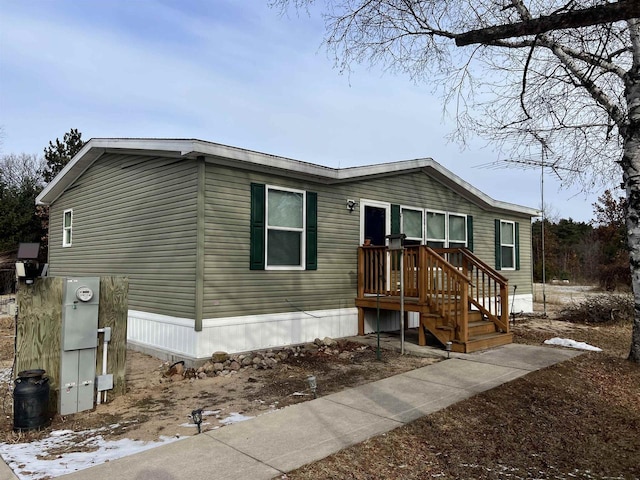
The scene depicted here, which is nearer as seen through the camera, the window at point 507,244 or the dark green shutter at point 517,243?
the window at point 507,244

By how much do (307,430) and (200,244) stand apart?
340 cm

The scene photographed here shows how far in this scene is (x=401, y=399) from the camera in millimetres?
4652

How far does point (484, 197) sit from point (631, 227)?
5.09 m

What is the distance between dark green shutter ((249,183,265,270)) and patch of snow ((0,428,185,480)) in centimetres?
343

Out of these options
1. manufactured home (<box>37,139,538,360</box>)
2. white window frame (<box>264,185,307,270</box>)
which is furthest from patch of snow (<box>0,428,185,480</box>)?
white window frame (<box>264,185,307,270</box>)

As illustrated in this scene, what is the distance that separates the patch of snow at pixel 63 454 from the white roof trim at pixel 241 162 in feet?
12.6

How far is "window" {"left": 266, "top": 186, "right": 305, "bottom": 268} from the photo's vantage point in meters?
7.20

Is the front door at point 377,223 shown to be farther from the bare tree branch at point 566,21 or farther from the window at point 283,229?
the bare tree branch at point 566,21

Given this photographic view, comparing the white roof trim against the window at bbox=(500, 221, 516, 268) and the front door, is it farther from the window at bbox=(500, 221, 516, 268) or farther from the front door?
the window at bbox=(500, 221, 516, 268)

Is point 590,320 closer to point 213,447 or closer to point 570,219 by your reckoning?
point 213,447

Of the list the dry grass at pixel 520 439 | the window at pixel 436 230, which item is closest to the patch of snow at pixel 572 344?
the dry grass at pixel 520 439

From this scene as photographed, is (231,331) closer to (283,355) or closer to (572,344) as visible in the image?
(283,355)

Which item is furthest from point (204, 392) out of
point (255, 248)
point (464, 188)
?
point (464, 188)

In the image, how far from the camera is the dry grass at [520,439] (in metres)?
3.11
